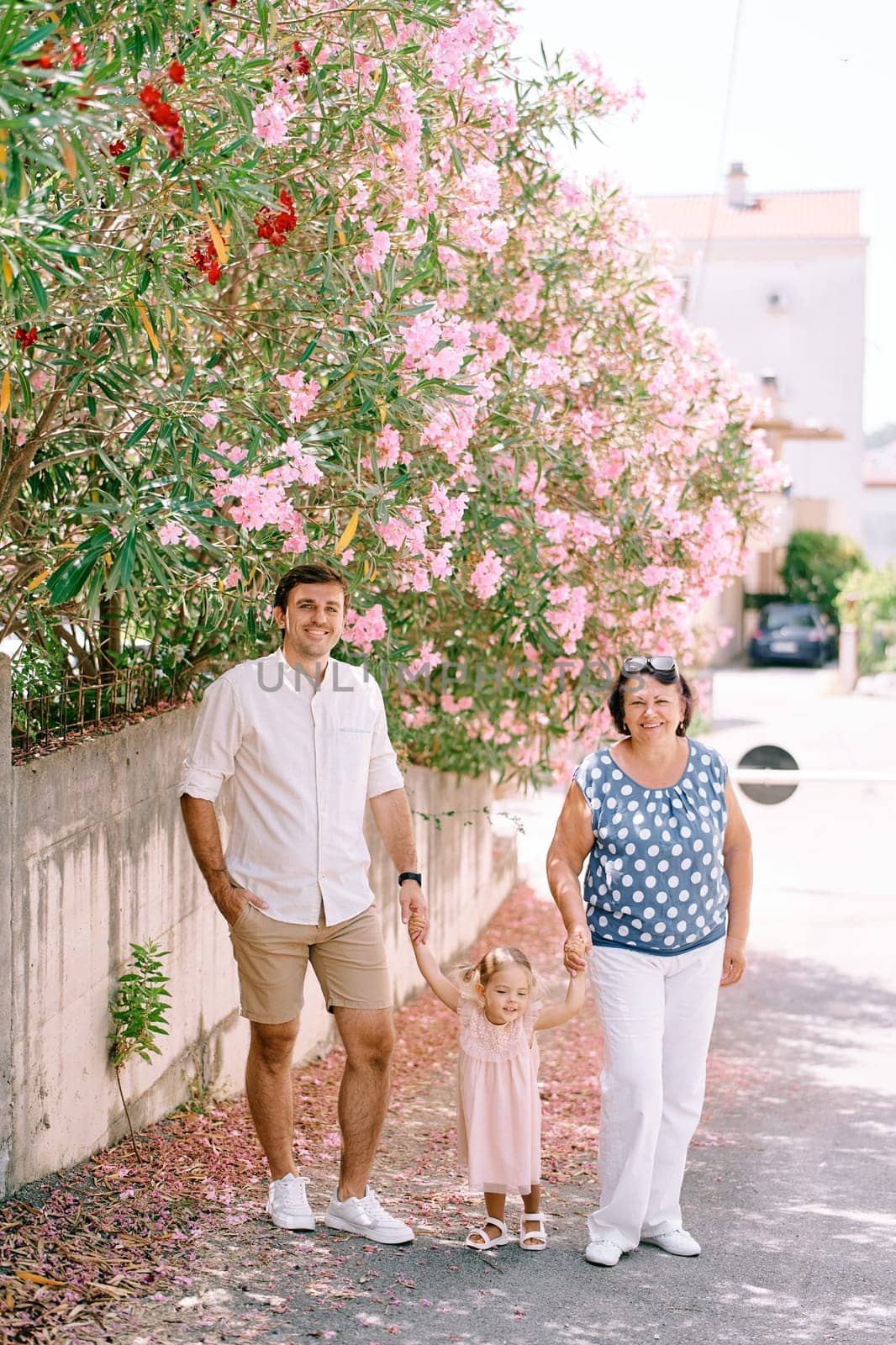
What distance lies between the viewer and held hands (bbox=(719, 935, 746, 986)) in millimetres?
4910

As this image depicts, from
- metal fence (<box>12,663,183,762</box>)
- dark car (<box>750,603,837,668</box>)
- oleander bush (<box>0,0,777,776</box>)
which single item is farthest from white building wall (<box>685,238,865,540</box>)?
metal fence (<box>12,663,183,762</box>)

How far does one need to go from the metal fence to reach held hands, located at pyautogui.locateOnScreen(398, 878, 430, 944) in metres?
1.14

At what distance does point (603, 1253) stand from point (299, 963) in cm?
120

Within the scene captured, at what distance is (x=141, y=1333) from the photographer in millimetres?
3820

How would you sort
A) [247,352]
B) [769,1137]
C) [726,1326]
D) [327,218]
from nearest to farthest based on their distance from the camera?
[726,1326]
[327,218]
[247,352]
[769,1137]

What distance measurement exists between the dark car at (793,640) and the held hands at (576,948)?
32390 mm

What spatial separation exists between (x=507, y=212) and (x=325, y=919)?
147 inches

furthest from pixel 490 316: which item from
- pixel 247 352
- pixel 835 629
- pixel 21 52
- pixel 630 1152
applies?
pixel 835 629

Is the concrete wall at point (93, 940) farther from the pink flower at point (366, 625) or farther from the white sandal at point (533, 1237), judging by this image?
the white sandal at point (533, 1237)

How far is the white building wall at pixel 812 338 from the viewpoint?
138ft

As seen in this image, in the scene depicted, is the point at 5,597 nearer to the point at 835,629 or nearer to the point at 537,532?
the point at 537,532

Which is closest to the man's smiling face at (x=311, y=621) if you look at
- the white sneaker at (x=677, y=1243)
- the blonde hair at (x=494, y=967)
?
the blonde hair at (x=494, y=967)

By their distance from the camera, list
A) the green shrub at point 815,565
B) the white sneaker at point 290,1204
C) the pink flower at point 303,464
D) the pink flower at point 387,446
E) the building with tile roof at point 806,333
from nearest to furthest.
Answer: the pink flower at point 303,464 < the white sneaker at point 290,1204 < the pink flower at point 387,446 < the green shrub at point 815,565 < the building with tile roof at point 806,333

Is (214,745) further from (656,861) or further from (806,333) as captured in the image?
(806,333)
